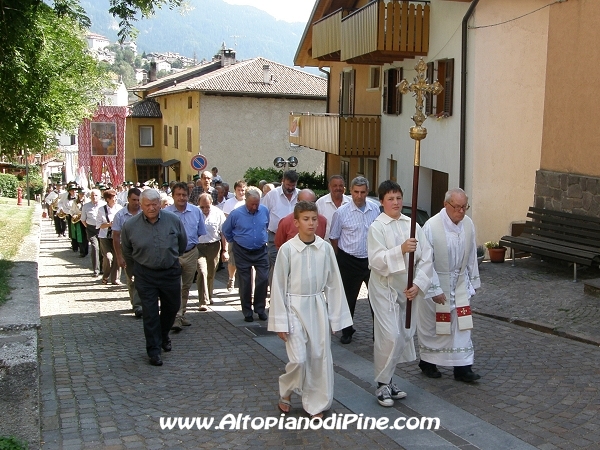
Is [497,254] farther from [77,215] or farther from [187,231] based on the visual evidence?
[77,215]

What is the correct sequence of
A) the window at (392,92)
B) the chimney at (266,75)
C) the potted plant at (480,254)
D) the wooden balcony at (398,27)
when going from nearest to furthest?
1. the potted plant at (480,254)
2. the wooden balcony at (398,27)
3. the window at (392,92)
4. the chimney at (266,75)

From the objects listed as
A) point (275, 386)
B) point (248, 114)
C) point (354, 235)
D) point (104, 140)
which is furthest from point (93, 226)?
point (248, 114)

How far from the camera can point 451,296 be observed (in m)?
7.23

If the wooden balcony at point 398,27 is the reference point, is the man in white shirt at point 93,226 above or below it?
below

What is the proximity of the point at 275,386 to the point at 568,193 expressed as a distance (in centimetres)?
821

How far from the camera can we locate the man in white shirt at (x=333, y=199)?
32.0 feet

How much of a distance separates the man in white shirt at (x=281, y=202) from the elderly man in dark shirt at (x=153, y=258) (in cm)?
286

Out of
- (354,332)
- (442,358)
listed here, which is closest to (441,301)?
(442,358)

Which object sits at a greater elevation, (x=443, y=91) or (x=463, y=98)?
(x=443, y=91)

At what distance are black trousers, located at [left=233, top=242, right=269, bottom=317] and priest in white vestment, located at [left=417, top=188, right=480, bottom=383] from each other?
352 centimetres

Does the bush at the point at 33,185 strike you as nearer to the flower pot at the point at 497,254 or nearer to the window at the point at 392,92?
the window at the point at 392,92

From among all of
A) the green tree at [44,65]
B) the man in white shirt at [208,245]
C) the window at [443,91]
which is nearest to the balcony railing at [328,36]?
the window at [443,91]

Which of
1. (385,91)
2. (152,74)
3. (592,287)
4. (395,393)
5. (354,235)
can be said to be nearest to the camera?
(395,393)

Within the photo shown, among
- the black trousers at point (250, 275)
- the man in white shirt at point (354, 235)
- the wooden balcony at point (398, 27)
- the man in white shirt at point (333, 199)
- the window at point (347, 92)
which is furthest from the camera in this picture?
the window at point (347, 92)
